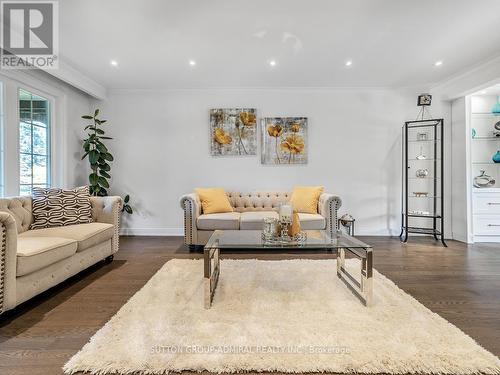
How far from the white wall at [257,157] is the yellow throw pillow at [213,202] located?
24.4 inches

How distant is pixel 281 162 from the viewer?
175 inches

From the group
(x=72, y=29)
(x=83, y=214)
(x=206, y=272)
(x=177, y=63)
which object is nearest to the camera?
(x=206, y=272)

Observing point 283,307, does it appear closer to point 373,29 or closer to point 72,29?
point 373,29

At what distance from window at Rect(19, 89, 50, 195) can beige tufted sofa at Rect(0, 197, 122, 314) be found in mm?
1035

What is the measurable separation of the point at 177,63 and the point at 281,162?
87.4 inches

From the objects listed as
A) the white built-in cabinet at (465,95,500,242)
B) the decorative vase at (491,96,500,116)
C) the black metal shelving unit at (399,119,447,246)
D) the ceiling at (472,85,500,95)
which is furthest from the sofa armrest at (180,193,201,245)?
the decorative vase at (491,96,500,116)

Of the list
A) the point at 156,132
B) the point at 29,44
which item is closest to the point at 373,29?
the point at 156,132

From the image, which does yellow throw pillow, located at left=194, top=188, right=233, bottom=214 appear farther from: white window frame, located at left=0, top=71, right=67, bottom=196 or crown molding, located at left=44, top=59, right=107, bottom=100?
crown molding, located at left=44, top=59, right=107, bottom=100

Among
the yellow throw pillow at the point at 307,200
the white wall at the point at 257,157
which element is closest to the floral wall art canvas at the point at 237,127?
the white wall at the point at 257,157

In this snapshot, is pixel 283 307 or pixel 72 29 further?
pixel 72 29

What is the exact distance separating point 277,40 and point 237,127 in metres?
1.74

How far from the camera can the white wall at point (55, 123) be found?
3.04 metres

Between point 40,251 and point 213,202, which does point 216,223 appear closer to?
point 213,202

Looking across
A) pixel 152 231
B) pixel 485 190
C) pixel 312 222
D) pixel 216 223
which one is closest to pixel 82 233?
pixel 216 223
